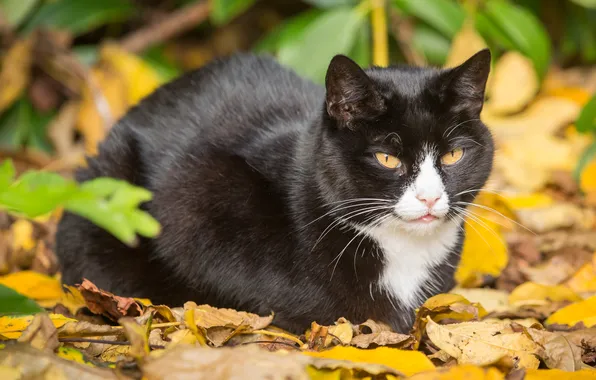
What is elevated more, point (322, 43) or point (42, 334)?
point (322, 43)

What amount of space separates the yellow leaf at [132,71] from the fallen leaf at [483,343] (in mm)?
2485

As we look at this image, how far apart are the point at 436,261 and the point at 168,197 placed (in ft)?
2.78

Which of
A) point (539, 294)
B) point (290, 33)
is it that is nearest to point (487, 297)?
point (539, 294)

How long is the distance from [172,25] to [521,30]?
6.36 ft

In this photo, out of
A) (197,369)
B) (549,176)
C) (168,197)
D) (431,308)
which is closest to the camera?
(197,369)

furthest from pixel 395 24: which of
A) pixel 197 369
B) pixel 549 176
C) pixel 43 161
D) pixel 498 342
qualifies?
pixel 197 369

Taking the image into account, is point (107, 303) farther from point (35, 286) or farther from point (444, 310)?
point (444, 310)

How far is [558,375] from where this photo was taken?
6.30 feet

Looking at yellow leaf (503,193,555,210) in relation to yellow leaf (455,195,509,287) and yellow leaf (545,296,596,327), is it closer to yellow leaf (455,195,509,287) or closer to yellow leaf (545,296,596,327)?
yellow leaf (455,195,509,287)

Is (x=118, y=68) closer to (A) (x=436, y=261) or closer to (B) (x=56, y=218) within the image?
(B) (x=56, y=218)

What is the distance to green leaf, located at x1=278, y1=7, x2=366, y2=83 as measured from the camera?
3.78 m

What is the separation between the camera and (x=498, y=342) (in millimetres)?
2143

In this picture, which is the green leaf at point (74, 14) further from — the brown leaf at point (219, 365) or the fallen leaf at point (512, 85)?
the brown leaf at point (219, 365)

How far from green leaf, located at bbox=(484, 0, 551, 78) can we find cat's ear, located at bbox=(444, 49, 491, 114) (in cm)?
203
